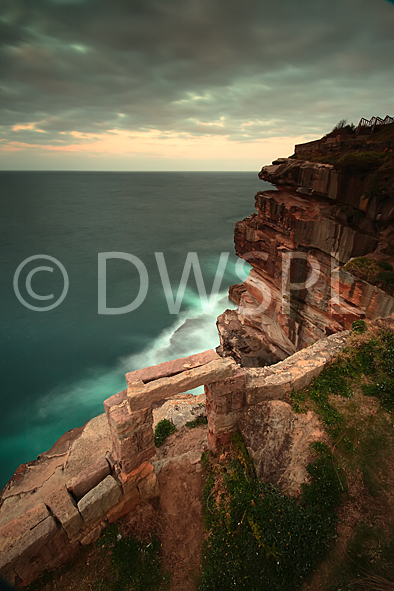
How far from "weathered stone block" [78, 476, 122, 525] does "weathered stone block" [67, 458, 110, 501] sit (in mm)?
252

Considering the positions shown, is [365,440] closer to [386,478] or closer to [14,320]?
[386,478]

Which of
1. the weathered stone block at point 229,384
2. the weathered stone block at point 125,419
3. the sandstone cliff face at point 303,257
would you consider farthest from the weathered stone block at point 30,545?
the sandstone cliff face at point 303,257

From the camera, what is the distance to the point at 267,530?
546 cm

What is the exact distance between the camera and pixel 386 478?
5.75 meters

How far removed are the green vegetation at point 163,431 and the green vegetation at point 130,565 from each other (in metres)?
2.72

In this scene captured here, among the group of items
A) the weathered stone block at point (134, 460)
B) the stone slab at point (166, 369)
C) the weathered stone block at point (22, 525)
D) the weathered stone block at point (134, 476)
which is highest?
the stone slab at point (166, 369)

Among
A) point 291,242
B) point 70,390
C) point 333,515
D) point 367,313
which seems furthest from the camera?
point 70,390

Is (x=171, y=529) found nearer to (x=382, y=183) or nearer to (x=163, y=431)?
(x=163, y=431)

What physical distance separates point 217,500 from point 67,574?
3.29 m

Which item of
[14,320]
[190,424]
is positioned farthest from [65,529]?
[14,320]

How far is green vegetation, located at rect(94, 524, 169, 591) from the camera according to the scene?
555 cm

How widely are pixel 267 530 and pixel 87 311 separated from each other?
2926 centimetres

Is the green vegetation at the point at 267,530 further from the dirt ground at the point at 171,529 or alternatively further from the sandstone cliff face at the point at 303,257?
Result: the sandstone cliff face at the point at 303,257

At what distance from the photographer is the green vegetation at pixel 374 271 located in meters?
11.9
